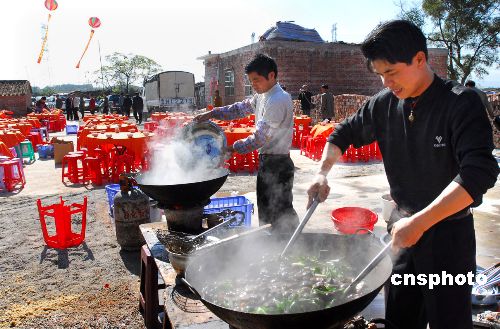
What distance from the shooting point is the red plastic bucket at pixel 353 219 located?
4.56 m

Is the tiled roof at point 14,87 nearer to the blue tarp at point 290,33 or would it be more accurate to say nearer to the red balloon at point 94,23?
the red balloon at point 94,23

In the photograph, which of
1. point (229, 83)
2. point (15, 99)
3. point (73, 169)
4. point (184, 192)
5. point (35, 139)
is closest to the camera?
point (184, 192)

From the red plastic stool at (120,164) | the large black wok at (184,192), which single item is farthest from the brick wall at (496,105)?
the large black wok at (184,192)

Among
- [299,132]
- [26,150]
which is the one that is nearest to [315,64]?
[299,132]

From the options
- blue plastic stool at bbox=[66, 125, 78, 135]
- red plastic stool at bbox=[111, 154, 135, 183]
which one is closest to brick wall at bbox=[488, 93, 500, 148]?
red plastic stool at bbox=[111, 154, 135, 183]

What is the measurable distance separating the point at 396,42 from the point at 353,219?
10.3ft

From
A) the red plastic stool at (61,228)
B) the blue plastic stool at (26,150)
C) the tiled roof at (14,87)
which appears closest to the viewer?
the red plastic stool at (61,228)

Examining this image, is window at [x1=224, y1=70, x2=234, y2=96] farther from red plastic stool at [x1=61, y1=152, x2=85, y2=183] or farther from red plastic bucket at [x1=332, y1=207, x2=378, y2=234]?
red plastic bucket at [x1=332, y1=207, x2=378, y2=234]

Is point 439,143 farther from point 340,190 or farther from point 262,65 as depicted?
point 340,190

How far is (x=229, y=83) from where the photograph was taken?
88.0 feet

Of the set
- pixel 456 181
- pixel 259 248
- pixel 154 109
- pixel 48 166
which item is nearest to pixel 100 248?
pixel 259 248

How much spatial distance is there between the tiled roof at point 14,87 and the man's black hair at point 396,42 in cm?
3913

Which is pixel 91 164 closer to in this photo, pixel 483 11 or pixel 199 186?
pixel 199 186

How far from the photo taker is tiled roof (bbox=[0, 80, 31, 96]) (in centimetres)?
3475
